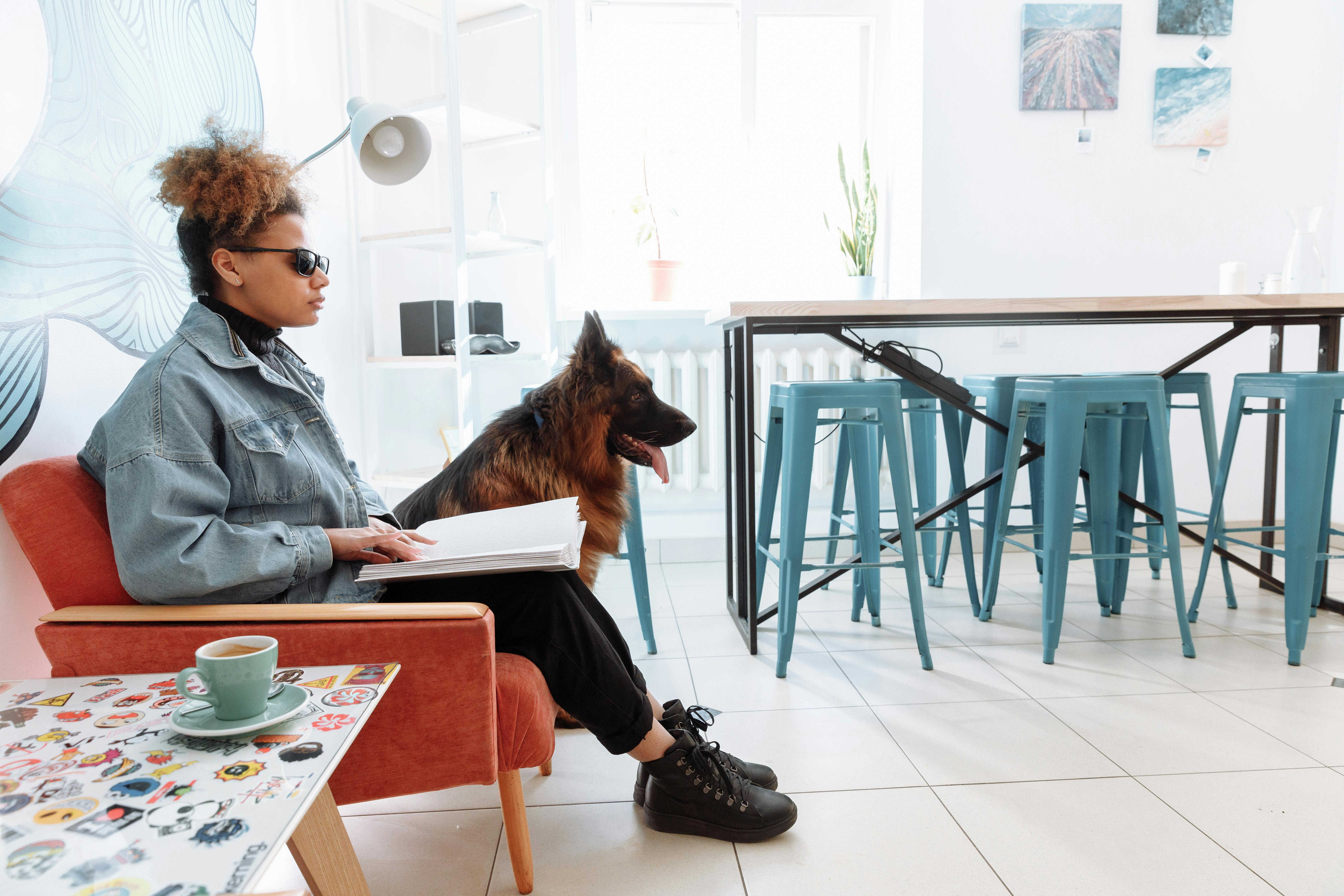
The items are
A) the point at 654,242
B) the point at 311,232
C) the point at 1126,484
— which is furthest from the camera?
the point at 654,242

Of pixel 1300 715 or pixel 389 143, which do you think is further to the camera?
pixel 1300 715

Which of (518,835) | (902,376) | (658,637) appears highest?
(902,376)

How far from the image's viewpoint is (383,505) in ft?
4.83

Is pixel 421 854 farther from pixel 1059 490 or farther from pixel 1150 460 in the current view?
pixel 1150 460

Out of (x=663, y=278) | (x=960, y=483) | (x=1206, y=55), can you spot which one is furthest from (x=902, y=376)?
(x=1206, y=55)

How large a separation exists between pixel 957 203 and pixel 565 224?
1.64 metres

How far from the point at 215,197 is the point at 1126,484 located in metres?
2.63

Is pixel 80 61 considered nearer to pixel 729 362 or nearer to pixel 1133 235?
pixel 729 362

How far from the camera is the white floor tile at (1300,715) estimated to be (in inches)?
63.7

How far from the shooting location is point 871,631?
94.4 inches

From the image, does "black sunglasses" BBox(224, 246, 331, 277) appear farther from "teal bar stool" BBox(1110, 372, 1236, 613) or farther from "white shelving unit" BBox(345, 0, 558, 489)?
"teal bar stool" BBox(1110, 372, 1236, 613)

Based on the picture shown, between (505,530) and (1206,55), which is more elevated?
(1206,55)

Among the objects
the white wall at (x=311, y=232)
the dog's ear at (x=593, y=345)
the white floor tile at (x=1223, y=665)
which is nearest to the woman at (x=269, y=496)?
the white wall at (x=311, y=232)

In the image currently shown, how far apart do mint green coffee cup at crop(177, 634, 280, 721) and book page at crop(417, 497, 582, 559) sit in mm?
339
